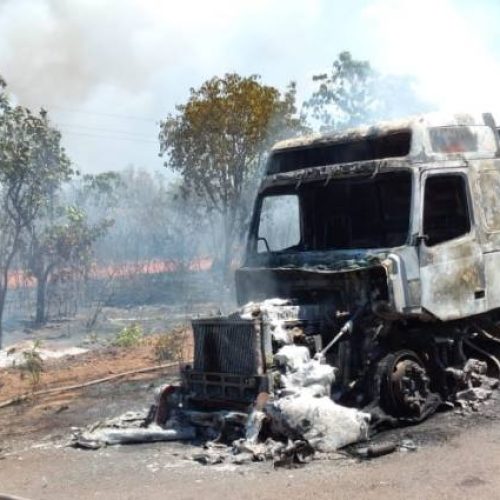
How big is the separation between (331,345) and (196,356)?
1429 millimetres

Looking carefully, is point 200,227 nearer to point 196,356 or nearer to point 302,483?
point 196,356

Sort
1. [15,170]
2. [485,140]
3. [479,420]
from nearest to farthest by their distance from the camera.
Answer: [479,420] → [485,140] → [15,170]

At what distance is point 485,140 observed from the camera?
8680mm

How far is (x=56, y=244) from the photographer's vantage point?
21766 mm

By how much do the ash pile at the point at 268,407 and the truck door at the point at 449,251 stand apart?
76cm

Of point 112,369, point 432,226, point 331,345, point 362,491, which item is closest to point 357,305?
point 331,345

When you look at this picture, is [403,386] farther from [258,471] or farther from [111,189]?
[111,189]

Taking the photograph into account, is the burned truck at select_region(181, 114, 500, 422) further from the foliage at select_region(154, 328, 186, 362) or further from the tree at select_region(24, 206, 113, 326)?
the tree at select_region(24, 206, 113, 326)

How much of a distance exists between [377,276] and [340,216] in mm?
1445

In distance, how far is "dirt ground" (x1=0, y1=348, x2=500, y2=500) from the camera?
19.2 feet

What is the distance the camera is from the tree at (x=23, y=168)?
18.5 metres

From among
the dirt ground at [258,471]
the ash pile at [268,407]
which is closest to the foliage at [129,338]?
the dirt ground at [258,471]

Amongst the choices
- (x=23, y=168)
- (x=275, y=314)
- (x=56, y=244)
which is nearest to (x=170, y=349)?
(x=275, y=314)

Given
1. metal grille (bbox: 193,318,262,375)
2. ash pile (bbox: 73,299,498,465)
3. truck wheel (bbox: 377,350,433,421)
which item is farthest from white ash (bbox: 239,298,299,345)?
truck wheel (bbox: 377,350,433,421)
